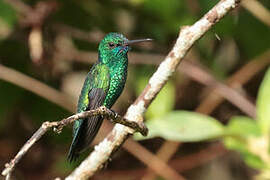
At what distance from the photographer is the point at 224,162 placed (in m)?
4.79

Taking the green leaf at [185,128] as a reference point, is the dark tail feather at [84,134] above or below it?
below

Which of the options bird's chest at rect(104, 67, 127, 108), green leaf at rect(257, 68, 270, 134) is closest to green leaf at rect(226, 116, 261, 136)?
green leaf at rect(257, 68, 270, 134)

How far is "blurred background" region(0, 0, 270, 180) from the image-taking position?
12.9ft

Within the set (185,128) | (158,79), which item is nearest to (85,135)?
(158,79)

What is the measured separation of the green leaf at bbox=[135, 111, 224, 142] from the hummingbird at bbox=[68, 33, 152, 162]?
1.23ft

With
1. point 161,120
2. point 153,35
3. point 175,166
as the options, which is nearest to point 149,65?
point 153,35

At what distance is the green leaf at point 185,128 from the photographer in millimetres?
3023

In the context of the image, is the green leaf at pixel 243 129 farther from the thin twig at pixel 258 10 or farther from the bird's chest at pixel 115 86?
the thin twig at pixel 258 10

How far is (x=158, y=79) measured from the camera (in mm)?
2305

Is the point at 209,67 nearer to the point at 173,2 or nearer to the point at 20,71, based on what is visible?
the point at 173,2

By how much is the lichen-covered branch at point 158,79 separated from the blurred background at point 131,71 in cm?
127

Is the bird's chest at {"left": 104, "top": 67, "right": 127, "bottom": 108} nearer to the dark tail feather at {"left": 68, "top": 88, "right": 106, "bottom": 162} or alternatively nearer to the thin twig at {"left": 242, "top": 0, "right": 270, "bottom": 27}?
the dark tail feather at {"left": 68, "top": 88, "right": 106, "bottom": 162}

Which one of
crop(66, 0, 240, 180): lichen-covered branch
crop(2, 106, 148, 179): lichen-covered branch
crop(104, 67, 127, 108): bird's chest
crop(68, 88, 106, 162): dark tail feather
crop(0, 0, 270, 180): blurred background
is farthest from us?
crop(0, 0, 270, 180): blurred background

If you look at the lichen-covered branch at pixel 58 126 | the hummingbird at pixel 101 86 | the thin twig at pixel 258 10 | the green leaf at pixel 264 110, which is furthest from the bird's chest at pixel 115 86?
the thin twig at pixel 258 10
